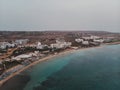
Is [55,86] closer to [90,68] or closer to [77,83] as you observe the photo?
[77,83]

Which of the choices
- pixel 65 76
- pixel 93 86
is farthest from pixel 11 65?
pixel 93 86

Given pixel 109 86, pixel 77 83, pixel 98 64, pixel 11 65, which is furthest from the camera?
pixel 98 64

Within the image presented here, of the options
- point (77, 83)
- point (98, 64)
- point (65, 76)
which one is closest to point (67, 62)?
point (98, 64)

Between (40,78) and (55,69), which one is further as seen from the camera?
(55,69)

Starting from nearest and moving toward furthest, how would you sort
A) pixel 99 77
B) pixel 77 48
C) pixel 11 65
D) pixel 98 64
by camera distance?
pixel 99 77, pixel 11 65, pixel 98 64, pixel 77 48

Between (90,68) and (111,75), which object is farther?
(90,68)

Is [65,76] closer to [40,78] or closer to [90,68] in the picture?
[40,78]

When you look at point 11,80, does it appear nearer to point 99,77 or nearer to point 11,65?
point 11,65
